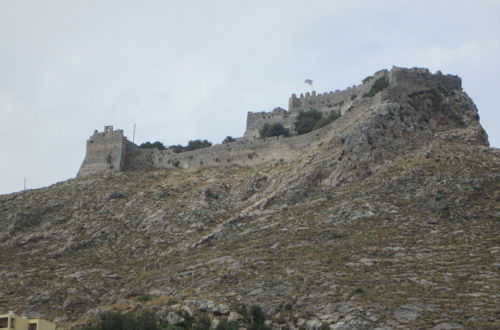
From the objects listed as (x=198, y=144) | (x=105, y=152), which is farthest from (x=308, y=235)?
(x=198, y=144)

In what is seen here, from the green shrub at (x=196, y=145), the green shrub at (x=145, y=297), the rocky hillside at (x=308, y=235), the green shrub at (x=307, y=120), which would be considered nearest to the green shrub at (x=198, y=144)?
the green shrub at (x=196, y=145)

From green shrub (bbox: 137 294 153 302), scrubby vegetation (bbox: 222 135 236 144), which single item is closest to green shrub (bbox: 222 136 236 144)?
scrubby vegetation (bbox: 222 135 236 144)

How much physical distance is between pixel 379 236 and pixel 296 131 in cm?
3089

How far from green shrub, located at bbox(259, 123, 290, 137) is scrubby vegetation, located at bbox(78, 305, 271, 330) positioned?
3487 cm

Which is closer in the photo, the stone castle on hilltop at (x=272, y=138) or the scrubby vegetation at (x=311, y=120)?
the stone castle on hilltop at (x=272, y=138)

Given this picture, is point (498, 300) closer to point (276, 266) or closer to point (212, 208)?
point (276, 266)

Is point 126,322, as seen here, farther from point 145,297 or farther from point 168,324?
point 145,297

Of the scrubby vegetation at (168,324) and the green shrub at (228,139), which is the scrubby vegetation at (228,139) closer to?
the green shrub at (228,139)

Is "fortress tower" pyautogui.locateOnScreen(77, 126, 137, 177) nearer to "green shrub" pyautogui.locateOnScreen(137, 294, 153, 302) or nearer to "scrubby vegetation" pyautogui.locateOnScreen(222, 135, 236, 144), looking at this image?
"scrubby vegetation" pyautogui.locateOnScreen(222, 135, 236, 144)

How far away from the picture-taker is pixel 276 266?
37625 millimetres

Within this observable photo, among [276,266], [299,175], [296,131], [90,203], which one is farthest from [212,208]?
[296,131]

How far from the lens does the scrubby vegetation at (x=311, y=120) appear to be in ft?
220

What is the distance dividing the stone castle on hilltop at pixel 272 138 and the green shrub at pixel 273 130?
90cm

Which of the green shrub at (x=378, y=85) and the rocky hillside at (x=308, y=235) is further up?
the green shrub at (x=378, y=85)
